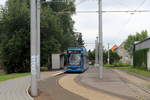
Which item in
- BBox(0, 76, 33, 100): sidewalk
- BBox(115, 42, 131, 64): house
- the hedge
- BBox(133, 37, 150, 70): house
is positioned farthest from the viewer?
BBox(115, 42, 131, 64): house

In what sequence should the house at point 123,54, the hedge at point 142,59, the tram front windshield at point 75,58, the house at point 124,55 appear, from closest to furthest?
the tram front windshield at point 75,58, the hedge at point 142,59, the house at point 124,55, the house at point 123,54

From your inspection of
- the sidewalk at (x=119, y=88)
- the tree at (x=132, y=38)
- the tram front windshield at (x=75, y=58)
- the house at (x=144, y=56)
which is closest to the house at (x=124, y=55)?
the tree at (x=132, y=38)

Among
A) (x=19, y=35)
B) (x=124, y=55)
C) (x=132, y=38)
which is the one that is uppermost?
(x=132, y=38)

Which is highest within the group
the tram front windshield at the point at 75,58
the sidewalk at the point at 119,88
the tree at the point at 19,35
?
the tree at the point at 19,35

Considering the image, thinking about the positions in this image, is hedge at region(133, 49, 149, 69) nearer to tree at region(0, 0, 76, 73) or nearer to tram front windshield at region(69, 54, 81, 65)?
tree at region(0, 0, 76, 73)

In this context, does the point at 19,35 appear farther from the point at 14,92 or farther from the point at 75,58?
the point at 14,92

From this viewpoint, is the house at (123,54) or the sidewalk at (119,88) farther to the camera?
the house at (123,54)

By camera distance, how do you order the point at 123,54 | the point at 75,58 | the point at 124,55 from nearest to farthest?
the point at 75,58 → the point at 124,55 → the point at 123,54

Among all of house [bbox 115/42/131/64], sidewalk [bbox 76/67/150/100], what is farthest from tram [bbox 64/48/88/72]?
house [bbox 115/42/131/64]

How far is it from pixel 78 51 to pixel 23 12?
40.0 ft

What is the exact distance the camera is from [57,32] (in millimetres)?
48531

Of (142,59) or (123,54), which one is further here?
(123,54)

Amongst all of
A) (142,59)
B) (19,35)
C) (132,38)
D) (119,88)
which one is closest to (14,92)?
(119,88)

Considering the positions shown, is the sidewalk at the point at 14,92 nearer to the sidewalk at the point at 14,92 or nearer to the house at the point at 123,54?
the sidewalk at the point at 14,92
